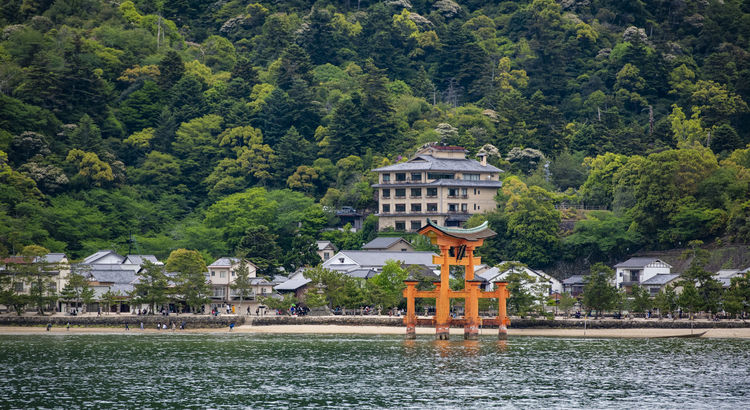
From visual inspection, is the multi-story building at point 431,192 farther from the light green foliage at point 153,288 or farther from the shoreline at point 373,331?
the light green foliage at point 153,288

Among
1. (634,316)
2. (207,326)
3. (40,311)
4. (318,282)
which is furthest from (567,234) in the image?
(40,311)

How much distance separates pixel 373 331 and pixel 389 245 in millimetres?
18860

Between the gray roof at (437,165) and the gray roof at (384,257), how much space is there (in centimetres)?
1288

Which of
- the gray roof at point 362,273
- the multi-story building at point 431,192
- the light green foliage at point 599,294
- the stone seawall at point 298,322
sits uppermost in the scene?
the multi-story building at point 431,192

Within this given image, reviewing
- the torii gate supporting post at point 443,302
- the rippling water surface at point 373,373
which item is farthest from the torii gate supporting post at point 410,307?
the torii gate supporting post at point 443,302

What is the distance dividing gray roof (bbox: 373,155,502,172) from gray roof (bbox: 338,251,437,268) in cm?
1288

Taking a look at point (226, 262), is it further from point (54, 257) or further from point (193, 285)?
point (54, 257)

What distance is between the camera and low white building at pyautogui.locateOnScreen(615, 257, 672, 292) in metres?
77.1

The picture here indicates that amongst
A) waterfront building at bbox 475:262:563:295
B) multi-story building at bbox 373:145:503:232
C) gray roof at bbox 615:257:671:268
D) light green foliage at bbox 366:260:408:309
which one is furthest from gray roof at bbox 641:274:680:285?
multi-story building at bbox 373:145:503:232

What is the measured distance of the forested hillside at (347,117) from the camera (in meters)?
83.6

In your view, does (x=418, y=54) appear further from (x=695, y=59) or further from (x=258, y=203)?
(x=258, y=203)

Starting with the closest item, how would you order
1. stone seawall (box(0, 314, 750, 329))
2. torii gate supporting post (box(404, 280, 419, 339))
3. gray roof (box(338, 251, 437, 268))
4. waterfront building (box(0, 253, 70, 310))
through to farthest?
1. torii gate supporting post (box(404, 280, 419, 339))
2. stone seawall (box(0, 314, 750, 329))
3. waterfront building (box(0, 253, 70, 310))
4. gray roof (box(338, 251, 437, 268))

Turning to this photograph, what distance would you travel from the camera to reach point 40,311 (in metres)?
70.9

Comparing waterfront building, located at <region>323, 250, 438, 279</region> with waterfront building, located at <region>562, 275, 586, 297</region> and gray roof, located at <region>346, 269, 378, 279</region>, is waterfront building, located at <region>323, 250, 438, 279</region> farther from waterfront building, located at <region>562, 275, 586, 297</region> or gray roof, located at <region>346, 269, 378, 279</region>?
waterfront building, located at <region>562, 275, 586, 297</region>
